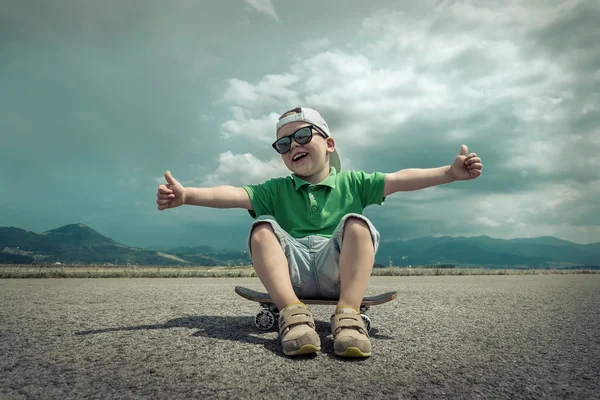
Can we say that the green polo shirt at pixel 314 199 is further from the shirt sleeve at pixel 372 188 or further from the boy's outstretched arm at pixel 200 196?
the boy's outstretched arm at pixel 200 196

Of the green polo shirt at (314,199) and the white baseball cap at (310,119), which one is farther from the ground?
the white baseball cap at (310,119)

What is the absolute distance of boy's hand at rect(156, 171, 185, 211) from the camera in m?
3.26

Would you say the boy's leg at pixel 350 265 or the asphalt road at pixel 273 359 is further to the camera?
the boy's leg at pixel 350 265

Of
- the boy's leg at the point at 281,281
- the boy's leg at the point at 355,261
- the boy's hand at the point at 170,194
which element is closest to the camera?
the boy's leg at the point at 281,281

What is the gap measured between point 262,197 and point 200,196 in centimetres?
52

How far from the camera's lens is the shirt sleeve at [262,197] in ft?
11.8

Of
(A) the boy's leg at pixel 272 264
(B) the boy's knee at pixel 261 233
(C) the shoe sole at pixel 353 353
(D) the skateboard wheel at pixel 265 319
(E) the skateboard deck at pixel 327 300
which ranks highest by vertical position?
(B) the boy's knee at pixel 261 233

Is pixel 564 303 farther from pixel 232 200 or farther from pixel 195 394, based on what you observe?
pixel 195 394

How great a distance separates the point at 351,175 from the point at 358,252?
1.02 m

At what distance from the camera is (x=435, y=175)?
3.54 meters

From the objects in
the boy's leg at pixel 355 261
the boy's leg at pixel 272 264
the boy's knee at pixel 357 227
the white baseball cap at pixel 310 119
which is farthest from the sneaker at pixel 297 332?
the white baseball cap at pixel 310 119

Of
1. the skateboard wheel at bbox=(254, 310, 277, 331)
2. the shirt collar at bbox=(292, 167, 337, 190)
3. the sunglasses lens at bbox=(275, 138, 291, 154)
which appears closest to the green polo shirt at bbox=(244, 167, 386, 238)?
the shirt collar at bbox=(292, 167, 337, 190)

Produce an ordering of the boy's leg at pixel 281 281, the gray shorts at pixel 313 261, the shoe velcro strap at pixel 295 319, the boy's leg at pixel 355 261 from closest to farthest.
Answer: the boy's leg at pixel 281 281 → the shoe velcro strap at pixel 295 319 → the boy's leg at pixel 355 261 → the gray shorts at pixel 313 261

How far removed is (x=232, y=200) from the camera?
11.5 feet
